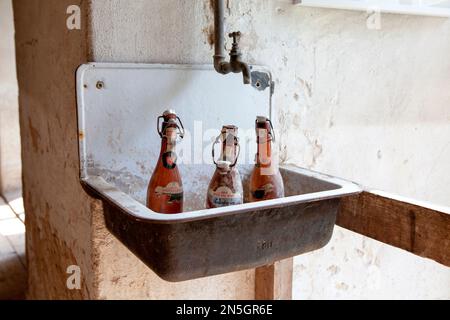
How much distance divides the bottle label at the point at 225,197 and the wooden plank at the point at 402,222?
271 mm

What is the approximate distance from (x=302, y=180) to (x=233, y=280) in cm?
37

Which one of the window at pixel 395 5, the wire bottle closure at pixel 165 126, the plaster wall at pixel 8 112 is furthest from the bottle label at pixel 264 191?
the plaster wall at pixel 8 112

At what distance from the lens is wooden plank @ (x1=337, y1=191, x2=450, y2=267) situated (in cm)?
89

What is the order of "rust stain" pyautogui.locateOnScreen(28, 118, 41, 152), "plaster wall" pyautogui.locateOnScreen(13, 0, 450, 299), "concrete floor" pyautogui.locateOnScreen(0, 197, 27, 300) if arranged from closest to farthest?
"plaster wall" pyautogui.locateOnScreen(13, 0, 450, 299) → "rust stain" pyautogui.locateOnScreen(28, 118, 41, 152) → "concrete floor" pyautogui.locateOnScreen(0, 197, 27, 300)

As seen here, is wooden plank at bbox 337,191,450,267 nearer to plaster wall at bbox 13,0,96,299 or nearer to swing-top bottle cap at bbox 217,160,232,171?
swing-top bottle cap at bbox 217,160,232,171

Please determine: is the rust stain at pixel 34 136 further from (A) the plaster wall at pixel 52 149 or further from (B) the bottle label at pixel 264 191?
(B) the bottle label at pixel 264 191

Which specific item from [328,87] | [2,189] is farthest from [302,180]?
[2,189]

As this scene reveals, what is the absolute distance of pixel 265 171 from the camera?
1084mm

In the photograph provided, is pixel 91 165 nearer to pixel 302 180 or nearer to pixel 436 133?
pixel 302 180

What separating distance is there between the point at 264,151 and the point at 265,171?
1.8 inches

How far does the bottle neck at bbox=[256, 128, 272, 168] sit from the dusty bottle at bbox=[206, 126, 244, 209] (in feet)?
0.21

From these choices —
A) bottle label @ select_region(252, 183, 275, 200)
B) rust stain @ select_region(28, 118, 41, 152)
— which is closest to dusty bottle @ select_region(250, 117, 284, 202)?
bottle label @ select_region(252, 183, 275, 200)

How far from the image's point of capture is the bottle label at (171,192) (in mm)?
1008

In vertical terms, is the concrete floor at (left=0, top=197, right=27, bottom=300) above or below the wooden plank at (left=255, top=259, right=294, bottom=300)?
below
